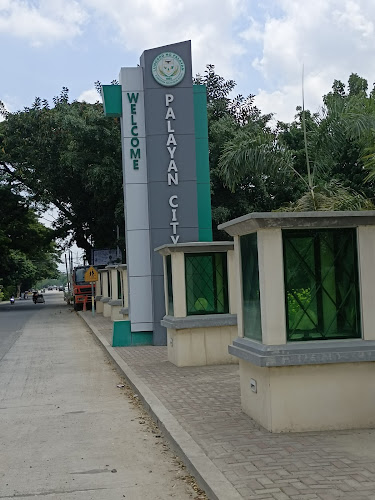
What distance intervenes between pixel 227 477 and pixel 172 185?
12.4m

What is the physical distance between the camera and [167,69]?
58.3ft

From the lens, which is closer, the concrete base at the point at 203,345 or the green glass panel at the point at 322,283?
the green glass panel at the point at 322,283

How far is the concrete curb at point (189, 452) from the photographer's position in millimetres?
5465

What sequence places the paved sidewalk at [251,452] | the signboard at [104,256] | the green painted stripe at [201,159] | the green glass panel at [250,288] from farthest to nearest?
the signboard at [104,256], the green painted stripe at [201,159], the green glass panel at [250,288], the paved sidewalk at [251,452]

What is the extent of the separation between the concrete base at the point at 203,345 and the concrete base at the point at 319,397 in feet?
19.3

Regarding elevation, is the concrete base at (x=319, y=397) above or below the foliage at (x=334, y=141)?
below

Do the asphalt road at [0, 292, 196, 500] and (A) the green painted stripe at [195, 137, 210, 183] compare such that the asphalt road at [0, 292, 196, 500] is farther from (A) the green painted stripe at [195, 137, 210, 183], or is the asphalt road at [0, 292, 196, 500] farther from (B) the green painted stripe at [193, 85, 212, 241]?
(A) the green painted stripe at [195, 137, 210, 183]

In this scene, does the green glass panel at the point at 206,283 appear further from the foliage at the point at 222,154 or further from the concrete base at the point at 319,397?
the foliage at the point at 222,154

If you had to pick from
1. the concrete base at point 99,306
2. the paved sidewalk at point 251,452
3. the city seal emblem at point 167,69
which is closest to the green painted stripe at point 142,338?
the city seal emblem at point 167,69

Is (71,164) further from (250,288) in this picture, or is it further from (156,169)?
(250,288)

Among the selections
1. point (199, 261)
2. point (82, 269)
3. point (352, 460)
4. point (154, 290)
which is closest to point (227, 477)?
point (352, 460)

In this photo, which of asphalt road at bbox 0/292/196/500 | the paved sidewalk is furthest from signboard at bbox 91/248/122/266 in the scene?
the paved sidewalk

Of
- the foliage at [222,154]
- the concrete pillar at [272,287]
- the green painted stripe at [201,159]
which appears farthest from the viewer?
the foliage at [222,154]

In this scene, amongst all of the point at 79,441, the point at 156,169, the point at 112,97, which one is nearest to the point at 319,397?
the point at 79,441
